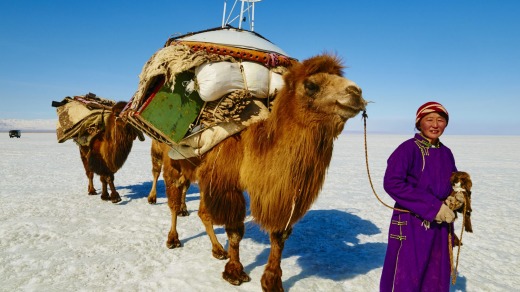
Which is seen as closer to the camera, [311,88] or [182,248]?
[311,88]

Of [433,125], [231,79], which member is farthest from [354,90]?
[231,79]

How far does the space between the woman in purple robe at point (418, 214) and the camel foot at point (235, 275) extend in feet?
5.60

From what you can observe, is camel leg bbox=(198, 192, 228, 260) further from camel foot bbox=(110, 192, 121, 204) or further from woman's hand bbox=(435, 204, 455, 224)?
camel foot bbox=(110, 192, 121, 204)

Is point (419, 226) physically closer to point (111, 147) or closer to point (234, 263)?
point (234, 263)

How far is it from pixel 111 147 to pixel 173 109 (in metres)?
3.66

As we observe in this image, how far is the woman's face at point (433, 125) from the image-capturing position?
2.51 meters

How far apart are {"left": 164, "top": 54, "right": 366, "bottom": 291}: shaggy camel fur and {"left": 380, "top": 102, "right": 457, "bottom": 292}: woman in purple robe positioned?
573 millimetres

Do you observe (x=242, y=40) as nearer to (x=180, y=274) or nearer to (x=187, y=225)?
(x=180, y=274)

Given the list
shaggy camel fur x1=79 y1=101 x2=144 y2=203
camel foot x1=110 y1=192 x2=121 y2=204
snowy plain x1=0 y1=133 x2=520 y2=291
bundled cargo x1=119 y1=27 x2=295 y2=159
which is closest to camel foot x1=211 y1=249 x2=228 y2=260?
snowy plain x1=0 y1=133 x2=520 y2=291

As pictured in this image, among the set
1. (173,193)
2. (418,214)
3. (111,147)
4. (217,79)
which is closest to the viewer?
(418,214)

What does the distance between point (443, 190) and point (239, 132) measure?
79.5 inches

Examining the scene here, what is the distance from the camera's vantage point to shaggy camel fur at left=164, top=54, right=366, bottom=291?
2.62m

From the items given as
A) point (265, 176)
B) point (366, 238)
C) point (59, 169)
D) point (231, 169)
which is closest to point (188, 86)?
point (231, 169)

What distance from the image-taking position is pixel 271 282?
3395 mm
